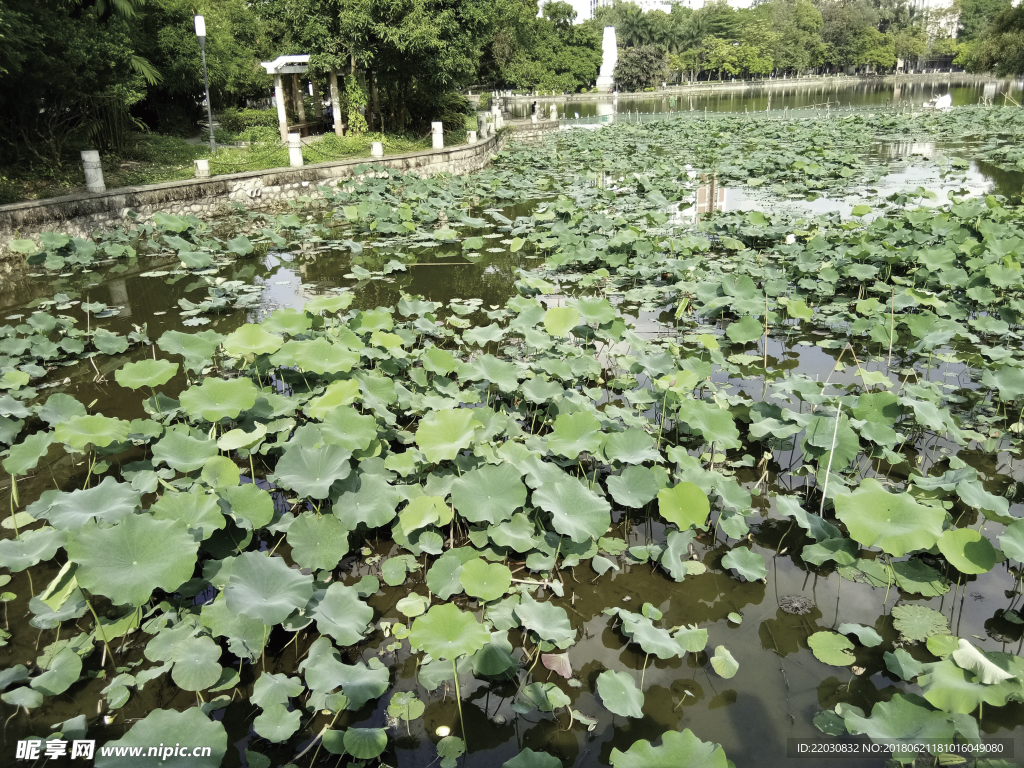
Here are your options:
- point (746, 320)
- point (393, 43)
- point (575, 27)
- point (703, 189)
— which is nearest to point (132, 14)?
point (393, 43)

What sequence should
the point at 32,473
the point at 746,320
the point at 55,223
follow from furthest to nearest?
the point at 55,223
the point at 746,320
the point at 32,473

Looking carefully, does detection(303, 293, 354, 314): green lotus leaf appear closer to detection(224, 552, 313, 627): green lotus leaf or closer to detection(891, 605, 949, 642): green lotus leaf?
detection(224, 552, 313, 627): green lotus leaf

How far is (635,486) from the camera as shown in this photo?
2.37 meters

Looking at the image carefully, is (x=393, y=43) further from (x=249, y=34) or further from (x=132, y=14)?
(x=249, y=34)

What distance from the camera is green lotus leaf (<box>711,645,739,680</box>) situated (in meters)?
1.82

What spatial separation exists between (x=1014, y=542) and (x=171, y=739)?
2298 millimetres

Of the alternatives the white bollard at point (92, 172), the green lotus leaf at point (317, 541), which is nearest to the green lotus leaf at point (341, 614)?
the green lotus leaf at point (317, 541)

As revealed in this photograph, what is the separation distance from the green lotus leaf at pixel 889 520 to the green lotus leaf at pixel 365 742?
57.9 inches

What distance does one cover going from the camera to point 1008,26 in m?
25.5

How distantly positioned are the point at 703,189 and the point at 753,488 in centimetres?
807

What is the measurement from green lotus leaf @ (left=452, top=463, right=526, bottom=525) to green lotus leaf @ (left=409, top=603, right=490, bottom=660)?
462 millimetres

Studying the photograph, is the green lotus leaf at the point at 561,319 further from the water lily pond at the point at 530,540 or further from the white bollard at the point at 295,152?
the white bollard at the point at 295,152

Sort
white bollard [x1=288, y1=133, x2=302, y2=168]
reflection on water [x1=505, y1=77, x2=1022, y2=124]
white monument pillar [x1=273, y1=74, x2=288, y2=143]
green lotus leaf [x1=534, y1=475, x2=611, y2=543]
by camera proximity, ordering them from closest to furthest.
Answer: green lotus leaf [x1=534, y1=475, x2=611, y2=543]
white bollard [x1=288, y1=133, x2=302, y2=168]
white monument pillar [x1=273, y1=74, x2=288, y2=143]
reflection on water [x1=505, y1=77, x2=1022, y2=124]

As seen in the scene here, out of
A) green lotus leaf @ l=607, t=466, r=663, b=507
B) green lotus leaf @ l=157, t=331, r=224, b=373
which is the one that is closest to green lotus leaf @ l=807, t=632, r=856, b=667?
green lotus leaf @ l=607, t=466, r=663, b=507
